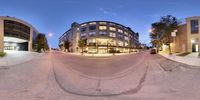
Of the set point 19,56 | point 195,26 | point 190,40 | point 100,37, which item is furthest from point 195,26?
point 19,56

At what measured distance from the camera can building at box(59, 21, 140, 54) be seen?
3354mm

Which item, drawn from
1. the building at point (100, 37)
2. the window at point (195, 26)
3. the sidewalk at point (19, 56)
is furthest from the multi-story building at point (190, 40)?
the sidewalk at point (19, 56)

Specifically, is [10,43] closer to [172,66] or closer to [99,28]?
[99,28]

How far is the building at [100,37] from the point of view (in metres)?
3.35

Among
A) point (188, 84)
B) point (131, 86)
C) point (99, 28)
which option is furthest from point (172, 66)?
point (99, 28)

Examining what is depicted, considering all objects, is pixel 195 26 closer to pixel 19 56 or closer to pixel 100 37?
pixel 100 37

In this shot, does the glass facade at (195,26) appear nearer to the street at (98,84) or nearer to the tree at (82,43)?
the street at (98,84)

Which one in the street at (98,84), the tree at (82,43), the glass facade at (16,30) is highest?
the glass facade at (16,30)

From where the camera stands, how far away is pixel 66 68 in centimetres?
528

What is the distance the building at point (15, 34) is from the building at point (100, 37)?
61 centimetres

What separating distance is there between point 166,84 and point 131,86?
1120 millimetres

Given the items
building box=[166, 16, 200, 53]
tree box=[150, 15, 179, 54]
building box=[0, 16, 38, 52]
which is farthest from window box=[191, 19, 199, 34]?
building box=[0, 16, 38, 52]

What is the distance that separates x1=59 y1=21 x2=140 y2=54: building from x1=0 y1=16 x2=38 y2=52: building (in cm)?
61

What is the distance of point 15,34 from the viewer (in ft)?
11.0
